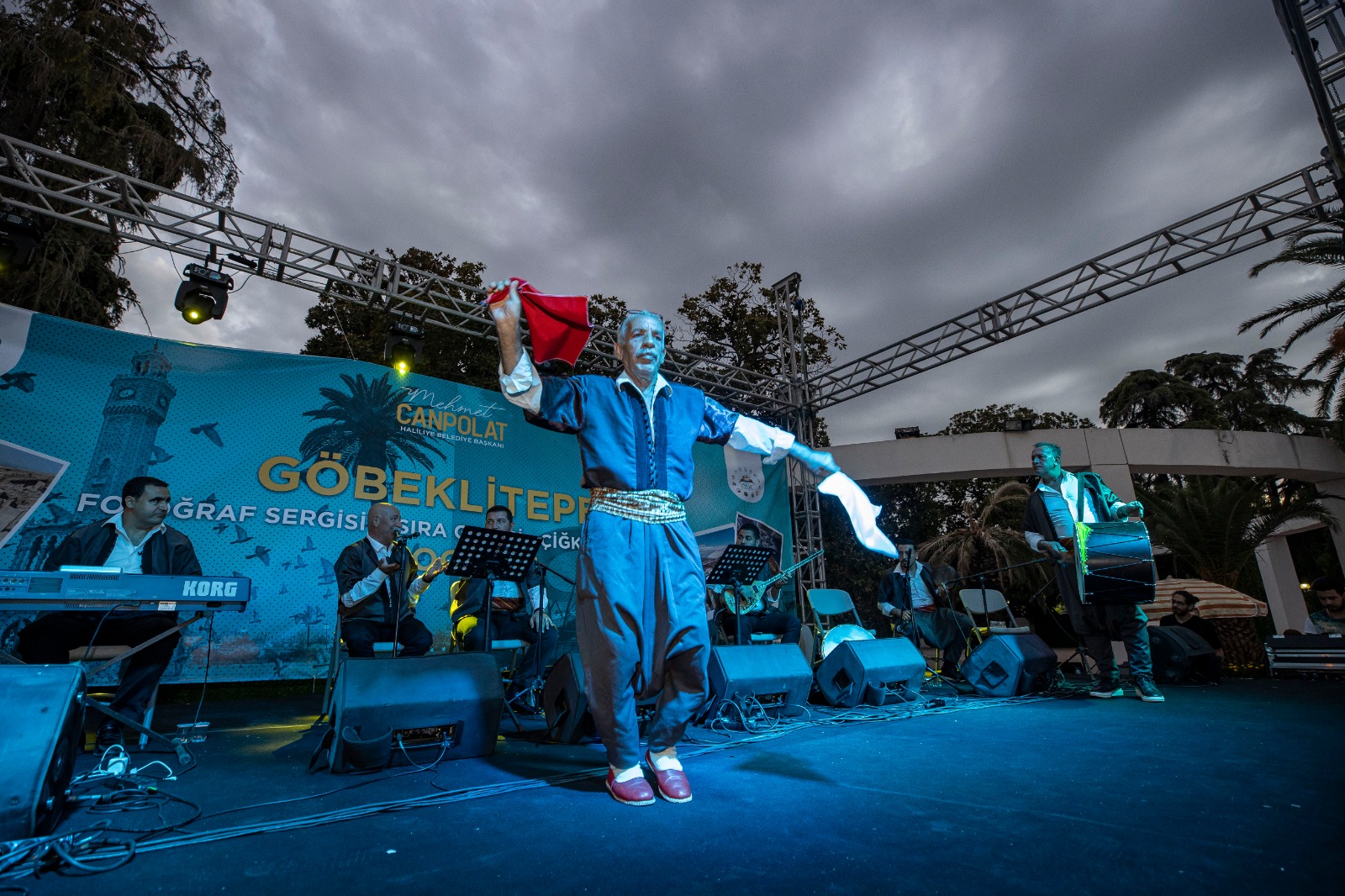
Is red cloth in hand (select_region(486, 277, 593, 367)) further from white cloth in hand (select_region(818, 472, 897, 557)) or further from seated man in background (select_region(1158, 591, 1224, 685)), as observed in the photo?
seated man in background (select_region(1158, 591, 1224, 685))

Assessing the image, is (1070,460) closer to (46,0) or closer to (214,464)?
(214,464)

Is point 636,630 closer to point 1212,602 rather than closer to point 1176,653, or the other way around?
point 1176,653

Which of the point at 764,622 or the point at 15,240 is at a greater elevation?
the point at 15,240

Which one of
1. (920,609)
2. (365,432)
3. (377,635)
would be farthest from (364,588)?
(920,609)

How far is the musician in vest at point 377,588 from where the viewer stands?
4.25 metres

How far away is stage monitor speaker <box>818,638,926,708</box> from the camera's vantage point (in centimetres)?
462

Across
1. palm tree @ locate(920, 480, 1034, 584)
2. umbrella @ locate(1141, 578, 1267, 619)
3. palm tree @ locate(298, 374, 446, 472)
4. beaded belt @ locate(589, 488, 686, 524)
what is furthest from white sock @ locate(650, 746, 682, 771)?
palm tree @ locate(920, 480, 1034, 584)

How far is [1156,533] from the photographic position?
39.9 ft

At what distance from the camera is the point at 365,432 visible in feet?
22.9

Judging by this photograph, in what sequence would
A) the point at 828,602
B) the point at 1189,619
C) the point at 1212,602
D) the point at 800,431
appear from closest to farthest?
the point at 1189,619, the point at 828,602, the point at 1212,602, the point at 800,431

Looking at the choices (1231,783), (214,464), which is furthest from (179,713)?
(1231,783)

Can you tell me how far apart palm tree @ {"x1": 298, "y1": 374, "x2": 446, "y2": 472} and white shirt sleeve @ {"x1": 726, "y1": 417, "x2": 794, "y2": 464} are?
534 centimetres

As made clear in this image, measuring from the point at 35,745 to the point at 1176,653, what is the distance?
733 cm

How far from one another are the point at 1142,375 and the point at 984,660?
2072 cm
